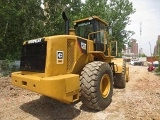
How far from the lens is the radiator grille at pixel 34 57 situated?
17.2 feet

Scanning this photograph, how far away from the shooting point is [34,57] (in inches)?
219

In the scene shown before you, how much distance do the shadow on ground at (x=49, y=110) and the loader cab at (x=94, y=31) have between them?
223 cm

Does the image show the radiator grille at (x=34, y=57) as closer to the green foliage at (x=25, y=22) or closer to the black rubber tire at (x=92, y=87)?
the black rubber tire at (x=92, y=87)

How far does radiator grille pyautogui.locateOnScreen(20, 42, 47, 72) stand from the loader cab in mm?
2115

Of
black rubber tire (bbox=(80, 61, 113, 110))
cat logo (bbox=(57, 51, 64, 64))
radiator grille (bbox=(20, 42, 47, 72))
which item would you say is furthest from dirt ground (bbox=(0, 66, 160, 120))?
cat logo (bbox=(57, 51, 64, 64))

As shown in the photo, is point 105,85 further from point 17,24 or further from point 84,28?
point 17,24

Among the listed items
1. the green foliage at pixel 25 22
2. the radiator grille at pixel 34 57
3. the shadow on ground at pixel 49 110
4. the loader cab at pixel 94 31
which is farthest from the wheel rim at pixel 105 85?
the green foliage at pixel 25 22

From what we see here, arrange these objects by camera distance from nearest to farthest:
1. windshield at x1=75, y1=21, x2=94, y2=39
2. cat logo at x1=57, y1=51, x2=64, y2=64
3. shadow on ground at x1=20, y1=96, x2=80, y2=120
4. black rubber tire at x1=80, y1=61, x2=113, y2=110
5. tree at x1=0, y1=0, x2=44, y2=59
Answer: cat logo at x1=57, y1=51, x2=64, y2=64, black rubber tire at x1=80, y1=61, x2=113, y2=110, shadow on ground at x1=20, y1=96, x2=80, y2=120, windshield at x1=75, y1=21, x2=94, y2=39, tree at x1=0, y1=0, x2=44, y2=59

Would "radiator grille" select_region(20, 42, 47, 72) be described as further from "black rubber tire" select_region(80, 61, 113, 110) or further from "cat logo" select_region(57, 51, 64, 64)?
"black rubber tire" select_region(80, 61, 113, 110)

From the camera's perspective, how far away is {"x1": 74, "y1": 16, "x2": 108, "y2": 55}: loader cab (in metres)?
7.08

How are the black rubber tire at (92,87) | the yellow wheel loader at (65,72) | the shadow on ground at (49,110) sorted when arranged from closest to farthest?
the yellow wheel loader at (65,72) < the black rubber tire at (92,87) < the shadow on ground at (49,110)

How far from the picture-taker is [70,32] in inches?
293

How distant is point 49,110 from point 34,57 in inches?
65.5

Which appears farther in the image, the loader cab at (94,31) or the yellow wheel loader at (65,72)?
the loader cab at (94,31)
